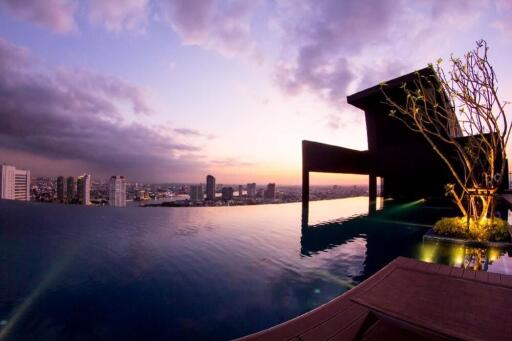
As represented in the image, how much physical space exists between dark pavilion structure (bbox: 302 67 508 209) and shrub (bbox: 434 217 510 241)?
27.9ft

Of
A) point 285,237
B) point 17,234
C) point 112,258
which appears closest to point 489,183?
point 285,237

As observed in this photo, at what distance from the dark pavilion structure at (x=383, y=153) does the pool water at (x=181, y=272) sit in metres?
6.32

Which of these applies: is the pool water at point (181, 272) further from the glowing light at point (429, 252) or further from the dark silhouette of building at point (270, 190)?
the dark silhouette of building at point (270, 190)

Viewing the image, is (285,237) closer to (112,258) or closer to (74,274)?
(112,258)

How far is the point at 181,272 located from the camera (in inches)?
216

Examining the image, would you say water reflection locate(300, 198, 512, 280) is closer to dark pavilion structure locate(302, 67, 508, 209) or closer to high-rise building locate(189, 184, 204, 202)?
dark pavilion structure locate(302, 67, 508, 209)

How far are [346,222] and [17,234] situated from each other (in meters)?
12.6

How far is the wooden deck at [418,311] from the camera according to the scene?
6.33 ft

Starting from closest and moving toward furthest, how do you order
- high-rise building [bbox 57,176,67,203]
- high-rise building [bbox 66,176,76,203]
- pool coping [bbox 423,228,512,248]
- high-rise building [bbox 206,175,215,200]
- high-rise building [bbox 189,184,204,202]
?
pool coping [bbox 423,228,512,248], high-rise building [bbox 66,176,76,203], high-rise building [bbox 57,176,67,203], high-rise building [bbox 206,175,215,200], high-rise building [bbox 189,184,204,202]

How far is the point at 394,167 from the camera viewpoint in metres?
17.4

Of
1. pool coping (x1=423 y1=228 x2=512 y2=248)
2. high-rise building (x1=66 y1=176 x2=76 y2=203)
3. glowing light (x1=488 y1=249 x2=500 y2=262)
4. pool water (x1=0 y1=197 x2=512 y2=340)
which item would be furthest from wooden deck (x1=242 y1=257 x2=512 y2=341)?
high-rise building (x1=66 y1=176 x2=76 y2=203)

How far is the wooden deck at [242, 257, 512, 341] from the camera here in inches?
76.0

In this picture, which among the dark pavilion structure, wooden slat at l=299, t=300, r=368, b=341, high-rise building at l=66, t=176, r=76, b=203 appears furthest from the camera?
high-rise building at l=66, t=176, r=76, b=203

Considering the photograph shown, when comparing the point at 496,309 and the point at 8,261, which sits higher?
the point at 496,309
